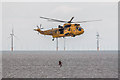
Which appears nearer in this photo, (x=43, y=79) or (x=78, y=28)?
(x=78, y=28)

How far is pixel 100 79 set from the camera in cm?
7369

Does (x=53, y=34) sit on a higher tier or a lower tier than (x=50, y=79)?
higher

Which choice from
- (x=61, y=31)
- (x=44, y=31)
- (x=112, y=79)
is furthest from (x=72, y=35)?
(x=112, y=79)

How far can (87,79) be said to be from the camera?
240 feet

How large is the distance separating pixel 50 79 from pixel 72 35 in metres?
23.0

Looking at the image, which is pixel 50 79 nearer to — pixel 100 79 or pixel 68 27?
pixel 100 79

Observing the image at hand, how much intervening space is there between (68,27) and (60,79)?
2106 centimetres

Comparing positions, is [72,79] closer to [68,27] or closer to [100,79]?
[100,79]

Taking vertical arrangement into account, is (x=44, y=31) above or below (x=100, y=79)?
above

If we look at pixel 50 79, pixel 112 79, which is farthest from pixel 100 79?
pixel 50 79

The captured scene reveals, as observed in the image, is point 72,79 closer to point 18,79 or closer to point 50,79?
point 50,79

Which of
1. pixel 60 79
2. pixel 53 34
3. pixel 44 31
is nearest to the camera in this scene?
pixel 53 34

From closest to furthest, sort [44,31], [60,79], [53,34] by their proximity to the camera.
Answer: [53,34] < [44,31] < [60,79]

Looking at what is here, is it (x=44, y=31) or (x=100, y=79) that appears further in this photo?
(x=100, y=79)
